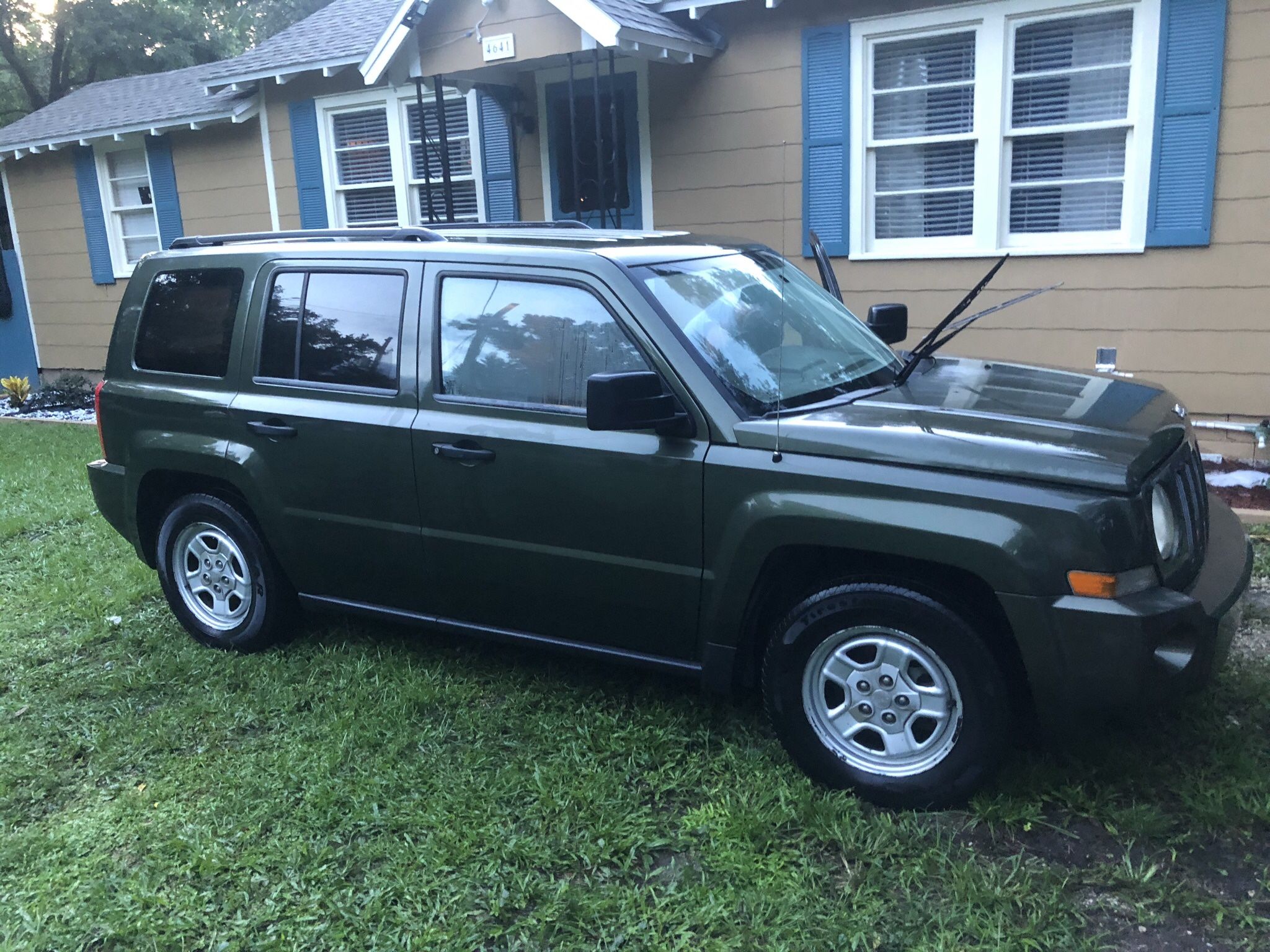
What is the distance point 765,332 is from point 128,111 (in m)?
11.5

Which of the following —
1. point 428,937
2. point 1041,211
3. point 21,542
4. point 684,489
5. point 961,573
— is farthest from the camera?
point 1041,211

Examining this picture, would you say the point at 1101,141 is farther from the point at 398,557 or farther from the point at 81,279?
the point at 81,279

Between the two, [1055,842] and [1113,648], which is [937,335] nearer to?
[1113,648]

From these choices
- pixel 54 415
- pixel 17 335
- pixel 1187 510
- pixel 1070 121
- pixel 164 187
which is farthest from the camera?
pixel 17 335

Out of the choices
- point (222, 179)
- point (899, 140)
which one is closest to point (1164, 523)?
point (899, 140)

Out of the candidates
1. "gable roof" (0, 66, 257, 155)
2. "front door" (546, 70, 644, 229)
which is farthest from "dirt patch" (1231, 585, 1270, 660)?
"gable roof" (0, 66, 257, 155)

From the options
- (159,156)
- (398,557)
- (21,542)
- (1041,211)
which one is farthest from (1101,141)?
(159,156)

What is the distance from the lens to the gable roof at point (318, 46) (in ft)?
33.1

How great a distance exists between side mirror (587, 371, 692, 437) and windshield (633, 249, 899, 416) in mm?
217

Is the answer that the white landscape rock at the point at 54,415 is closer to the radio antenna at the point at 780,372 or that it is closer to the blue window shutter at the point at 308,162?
the blue window shutter at the point at 308,162

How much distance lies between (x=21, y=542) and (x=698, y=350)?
17.3ft

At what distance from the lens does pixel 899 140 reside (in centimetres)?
789

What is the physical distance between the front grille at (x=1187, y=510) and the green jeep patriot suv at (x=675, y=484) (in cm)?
2

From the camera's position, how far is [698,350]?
3453 millimetres
